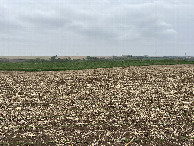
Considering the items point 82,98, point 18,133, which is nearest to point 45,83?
point 82,98

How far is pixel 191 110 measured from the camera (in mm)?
16438

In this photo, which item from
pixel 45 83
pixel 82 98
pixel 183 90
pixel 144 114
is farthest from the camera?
pixel 45 83

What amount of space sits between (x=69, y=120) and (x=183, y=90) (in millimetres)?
10725

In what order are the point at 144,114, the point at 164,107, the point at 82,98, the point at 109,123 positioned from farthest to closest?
the point at 82,98, the point at 164,107, the point at 144,114, the point at 109,123

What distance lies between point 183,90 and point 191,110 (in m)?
4.42

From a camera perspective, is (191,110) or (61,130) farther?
(191,110)

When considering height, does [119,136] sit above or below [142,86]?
below

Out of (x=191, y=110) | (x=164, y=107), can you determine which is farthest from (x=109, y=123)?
(x=191, y=110)

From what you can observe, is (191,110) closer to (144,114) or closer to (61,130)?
(144,114)

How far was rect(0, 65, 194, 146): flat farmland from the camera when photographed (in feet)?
42.0

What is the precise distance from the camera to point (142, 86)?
71.6ft

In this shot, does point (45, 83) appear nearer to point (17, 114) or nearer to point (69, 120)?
point (17, 114)

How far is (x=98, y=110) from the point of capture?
16.7 m

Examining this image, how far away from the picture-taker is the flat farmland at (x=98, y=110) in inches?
504
